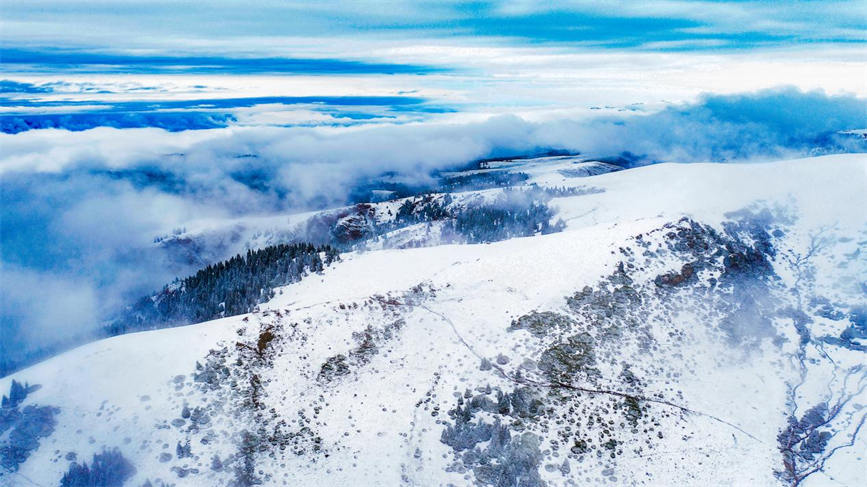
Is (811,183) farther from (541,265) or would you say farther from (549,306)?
(549,306)

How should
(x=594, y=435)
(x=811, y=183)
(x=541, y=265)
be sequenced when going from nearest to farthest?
1. (x=594, y=435)
2. (x=541, y=265)
3. (x=811, y=183)

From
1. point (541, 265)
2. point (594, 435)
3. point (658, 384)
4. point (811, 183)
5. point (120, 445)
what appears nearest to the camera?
point (120, 445)

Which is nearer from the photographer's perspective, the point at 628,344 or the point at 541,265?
the point at 628,344

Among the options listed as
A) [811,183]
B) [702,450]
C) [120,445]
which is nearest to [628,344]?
[702,450]

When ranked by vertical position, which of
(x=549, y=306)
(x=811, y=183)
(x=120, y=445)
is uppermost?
(x=811, y=183)

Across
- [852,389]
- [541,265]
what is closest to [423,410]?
[541,265]

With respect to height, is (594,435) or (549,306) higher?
(549,306)
